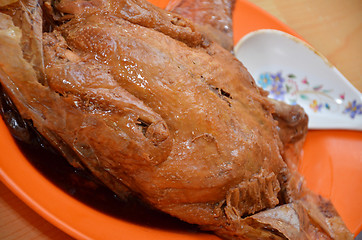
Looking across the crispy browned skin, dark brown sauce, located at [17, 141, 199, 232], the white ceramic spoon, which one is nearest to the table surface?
the white ceramic spoon

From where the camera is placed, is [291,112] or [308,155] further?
[308,155]

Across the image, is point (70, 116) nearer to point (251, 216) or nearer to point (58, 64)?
point (58, 64)

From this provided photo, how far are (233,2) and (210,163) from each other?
38.6 inches

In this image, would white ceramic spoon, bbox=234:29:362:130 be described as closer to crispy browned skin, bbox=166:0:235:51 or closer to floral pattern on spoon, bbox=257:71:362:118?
floral pattern on spoon, bbox=257:71:362:118

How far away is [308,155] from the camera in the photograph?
1.59 meters

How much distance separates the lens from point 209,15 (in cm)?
155

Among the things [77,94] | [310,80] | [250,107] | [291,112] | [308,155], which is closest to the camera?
[77,94]

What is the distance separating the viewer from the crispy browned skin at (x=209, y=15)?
1506 mm


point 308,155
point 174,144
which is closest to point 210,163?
point 174,144

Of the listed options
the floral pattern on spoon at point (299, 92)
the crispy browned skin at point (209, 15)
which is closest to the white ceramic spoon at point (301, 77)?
the floral pattern on spoon at point (299, 92)

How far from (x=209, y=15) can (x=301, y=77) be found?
23.9 inches

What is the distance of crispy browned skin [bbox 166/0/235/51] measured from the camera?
1506mm

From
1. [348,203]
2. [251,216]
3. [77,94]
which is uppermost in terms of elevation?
[77,94]

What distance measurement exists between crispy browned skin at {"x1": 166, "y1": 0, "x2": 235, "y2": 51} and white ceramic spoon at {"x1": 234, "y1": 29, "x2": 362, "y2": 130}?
0.18m
